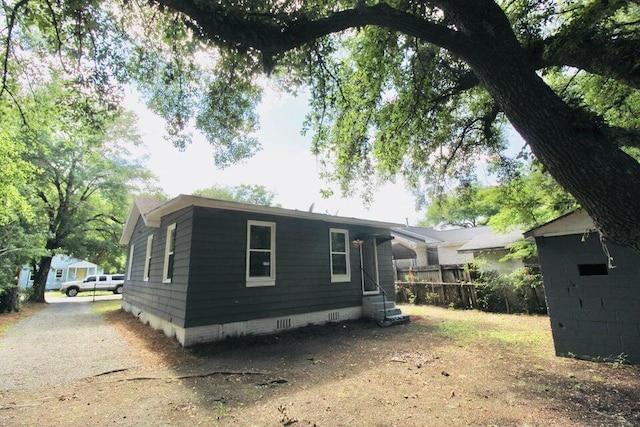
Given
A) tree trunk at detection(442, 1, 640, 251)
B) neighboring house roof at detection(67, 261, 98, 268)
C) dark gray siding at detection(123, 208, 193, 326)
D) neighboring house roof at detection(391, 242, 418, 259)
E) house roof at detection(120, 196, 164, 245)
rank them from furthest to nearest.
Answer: neighboring house roof at detection(67, 261, 98, 268), neighboring house roof at detection(391, 242, 418, 259), house roof at detection(120, 196, 164, 245), dark gray siding at detection(123, 208, 193, 326), tree trunk at detection(442, 1, 640, 251)

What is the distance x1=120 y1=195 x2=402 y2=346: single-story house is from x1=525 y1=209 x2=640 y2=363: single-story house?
14.6ft

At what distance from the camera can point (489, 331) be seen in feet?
25.7

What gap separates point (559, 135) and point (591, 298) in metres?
4.55

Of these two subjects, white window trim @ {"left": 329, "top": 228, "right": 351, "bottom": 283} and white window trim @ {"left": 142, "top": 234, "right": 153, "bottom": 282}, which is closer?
white window trim @ {"left": 329, "top": 228, "right": 351, "bottom": 283}

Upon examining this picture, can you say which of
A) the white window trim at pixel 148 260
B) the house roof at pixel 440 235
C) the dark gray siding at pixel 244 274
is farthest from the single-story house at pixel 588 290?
the house roof at pixel 440 235

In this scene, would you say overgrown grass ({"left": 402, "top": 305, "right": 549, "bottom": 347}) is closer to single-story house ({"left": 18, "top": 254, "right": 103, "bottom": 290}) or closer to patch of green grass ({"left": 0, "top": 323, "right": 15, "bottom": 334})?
patch of green grass ({"left": 0, "top": 323, "right": 15, "bottom": 334})

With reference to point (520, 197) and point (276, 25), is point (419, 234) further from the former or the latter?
point (276, 25)

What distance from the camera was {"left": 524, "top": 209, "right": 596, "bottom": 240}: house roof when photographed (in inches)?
211

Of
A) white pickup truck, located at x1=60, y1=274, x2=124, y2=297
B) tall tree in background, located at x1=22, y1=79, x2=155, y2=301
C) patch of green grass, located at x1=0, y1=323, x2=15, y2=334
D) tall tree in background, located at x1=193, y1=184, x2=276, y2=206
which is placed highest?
tall tree in background, located at x1=193, y1=184, x2=276, y2=206

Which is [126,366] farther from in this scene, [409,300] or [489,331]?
[409,300]

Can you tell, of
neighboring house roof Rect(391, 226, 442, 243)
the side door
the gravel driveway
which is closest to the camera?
the gravel driveway

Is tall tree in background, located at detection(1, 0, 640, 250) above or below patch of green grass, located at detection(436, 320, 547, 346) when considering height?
above

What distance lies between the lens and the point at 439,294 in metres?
12.6

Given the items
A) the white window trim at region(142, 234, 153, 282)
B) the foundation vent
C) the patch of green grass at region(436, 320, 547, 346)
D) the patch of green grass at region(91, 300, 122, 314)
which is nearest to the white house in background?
the patch of green grass at region(436, 320, 547, 346)
